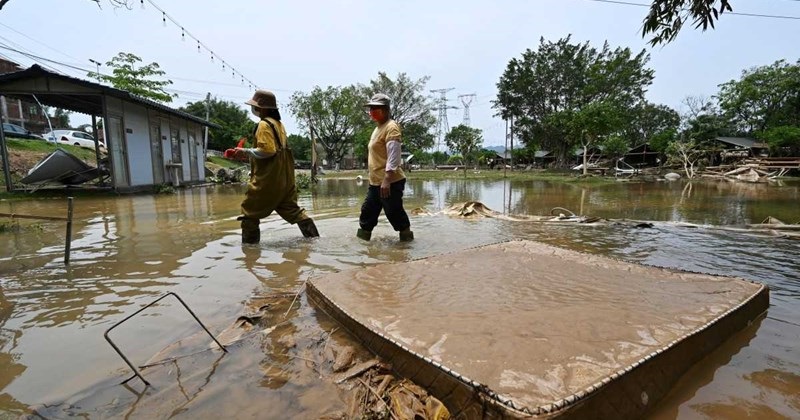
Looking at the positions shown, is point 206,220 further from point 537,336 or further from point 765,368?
point 765,368

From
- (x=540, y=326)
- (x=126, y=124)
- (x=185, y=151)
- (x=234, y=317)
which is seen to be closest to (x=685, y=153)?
(x=185, y=151)

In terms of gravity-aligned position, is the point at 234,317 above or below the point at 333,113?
below

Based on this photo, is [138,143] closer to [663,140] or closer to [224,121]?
[224,121]

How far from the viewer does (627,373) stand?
1.31m

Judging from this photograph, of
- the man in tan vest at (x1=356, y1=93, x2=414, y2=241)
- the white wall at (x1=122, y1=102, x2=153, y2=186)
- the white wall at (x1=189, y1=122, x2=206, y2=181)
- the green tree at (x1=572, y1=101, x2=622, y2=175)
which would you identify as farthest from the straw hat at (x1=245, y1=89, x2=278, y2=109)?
the green tree at (x1=572, y1=101, x2=622, y2=175)

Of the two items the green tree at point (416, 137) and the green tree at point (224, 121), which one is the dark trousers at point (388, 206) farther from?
the green tree at point (416, 137)

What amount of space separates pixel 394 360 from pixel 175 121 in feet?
57.5

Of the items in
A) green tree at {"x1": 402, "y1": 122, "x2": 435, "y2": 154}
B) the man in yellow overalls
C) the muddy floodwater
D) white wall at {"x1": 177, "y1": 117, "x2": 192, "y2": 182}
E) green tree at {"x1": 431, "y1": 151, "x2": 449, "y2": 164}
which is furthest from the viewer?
green tree at {"x1": 431, "y1": 151, "x2": 449, "y2": 164}

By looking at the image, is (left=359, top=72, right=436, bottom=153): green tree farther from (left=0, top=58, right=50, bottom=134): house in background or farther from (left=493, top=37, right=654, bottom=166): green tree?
(left=0, top=58, right=50, bottom=134): house in background

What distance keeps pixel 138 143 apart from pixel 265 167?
37.1ft

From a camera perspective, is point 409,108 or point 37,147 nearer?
point 37,147

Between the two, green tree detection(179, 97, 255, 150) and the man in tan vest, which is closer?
the man in tan vest

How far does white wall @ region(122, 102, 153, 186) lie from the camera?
12.3 meters

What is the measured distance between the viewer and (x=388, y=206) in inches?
167
